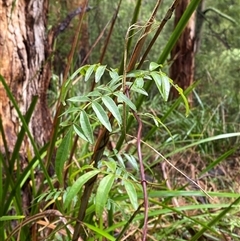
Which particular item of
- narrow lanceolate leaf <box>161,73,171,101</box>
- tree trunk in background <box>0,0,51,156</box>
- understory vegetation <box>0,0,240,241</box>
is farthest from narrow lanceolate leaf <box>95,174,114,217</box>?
tree trunk in background <box>0,0,51,156</box>

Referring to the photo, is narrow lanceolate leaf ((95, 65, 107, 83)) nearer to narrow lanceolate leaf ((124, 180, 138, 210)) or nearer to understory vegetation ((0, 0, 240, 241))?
understory vegetation ((0, 0, 240, 241))

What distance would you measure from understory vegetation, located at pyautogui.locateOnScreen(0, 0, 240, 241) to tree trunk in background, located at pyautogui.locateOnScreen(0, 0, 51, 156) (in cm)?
8

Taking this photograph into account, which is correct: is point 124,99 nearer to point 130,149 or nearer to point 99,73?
point 99,73

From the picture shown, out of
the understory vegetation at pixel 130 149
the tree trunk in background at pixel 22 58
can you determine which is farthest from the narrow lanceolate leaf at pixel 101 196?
the tree trunk in background at pixel 22 58

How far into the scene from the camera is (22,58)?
1272mm

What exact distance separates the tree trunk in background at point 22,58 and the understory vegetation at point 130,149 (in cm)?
8

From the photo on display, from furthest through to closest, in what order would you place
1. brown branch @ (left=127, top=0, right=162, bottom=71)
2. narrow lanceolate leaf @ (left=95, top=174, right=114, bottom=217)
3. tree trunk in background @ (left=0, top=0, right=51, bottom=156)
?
tree trunk in background @ (left=0, top=0, right=51, bottom=156)
brown branch @ (left=127, top=0, right=162, bottom=71)
narrow lanceolate leaf @ (left=95, top=174, right=114, bottom=217)

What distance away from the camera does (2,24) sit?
48.7 inches

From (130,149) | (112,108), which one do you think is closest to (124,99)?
(112,108)

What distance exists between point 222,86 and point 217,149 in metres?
1.94

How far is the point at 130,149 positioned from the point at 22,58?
0.61 m

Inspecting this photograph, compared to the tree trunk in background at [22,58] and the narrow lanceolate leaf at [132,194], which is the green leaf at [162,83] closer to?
the narrow lanceolate leaf at [132,194]

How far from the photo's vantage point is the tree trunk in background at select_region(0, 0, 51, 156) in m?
1.22

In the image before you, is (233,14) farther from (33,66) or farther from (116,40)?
(33,66)
